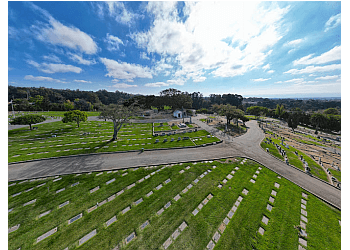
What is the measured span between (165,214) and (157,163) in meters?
8.78

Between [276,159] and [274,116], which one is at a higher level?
[274,116]

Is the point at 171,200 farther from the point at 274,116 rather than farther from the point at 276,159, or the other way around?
the point at 274,116

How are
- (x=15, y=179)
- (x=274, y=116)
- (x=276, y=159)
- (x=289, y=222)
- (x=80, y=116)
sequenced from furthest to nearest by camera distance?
(x=274, y=116)
(x=80, y=116)
(x=276, y=159)
(x=15, y=179)
(x=289, y=222)

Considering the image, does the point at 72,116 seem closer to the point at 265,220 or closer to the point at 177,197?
the point at 177,197

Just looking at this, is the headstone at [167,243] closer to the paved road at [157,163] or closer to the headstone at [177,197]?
the headstone at [177,197]

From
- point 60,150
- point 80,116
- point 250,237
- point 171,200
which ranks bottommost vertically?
point 250,237

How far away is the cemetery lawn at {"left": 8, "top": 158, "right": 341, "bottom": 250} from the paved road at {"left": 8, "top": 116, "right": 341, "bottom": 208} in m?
1.85

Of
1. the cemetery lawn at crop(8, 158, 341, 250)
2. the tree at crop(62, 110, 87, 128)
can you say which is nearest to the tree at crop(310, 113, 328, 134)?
the cemetery lawn at crop(8, 158, 341, 250)

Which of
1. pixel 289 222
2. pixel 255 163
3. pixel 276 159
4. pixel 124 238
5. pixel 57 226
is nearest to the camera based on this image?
pixel 124 238

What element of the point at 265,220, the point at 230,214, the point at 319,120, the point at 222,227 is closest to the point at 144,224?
the point at 222,227

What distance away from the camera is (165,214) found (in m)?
11.0

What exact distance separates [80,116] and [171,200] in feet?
141

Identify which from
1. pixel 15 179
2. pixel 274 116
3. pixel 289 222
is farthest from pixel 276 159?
pixel 274 116

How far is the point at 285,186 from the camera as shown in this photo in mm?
15289
